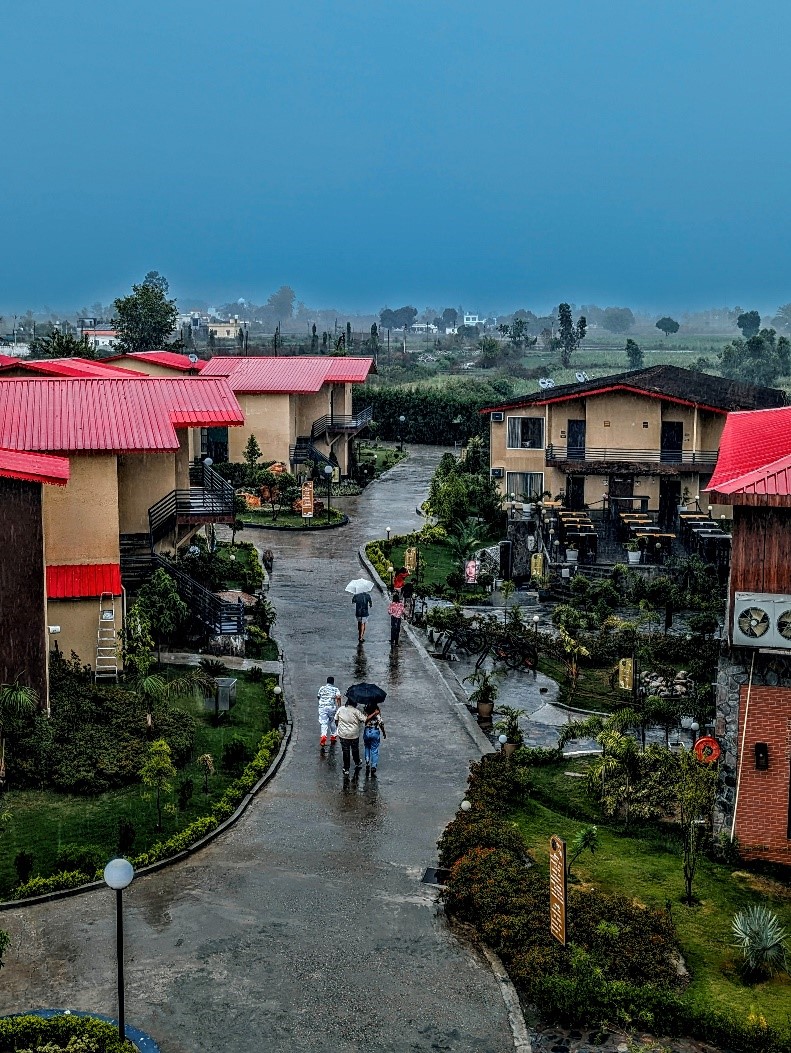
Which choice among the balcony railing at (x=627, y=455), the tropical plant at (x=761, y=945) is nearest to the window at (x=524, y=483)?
the balcony railing at (x=627, y=455)

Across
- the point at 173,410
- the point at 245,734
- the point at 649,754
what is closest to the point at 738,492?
the point at 649,754

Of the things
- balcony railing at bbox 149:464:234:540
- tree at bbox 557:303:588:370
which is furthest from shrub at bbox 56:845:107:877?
tree at bbox 557:303:588:370

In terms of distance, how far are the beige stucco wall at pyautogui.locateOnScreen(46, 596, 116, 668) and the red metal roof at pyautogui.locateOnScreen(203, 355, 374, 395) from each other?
28712 mm

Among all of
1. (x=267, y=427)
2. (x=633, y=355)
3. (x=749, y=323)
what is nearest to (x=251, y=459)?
(x=267, y=427)

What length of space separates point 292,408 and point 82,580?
102 feet

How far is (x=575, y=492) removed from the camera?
157ft

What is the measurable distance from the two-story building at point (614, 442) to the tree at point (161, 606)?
21642 millimetres

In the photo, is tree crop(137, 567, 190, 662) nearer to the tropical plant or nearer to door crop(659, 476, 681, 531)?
the tropical plant

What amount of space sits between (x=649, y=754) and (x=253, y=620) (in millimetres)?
13298

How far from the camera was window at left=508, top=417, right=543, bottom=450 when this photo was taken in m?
48.8

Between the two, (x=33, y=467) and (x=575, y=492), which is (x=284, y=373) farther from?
(x=33, y=467)

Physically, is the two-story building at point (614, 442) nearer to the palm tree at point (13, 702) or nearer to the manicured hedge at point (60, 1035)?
the palm tree at point (13, 702)

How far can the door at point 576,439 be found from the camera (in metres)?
47.4

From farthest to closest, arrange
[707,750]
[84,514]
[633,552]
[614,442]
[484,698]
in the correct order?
[614,442]
[633,552]
[84,514]
[484,698]
[707,750]
